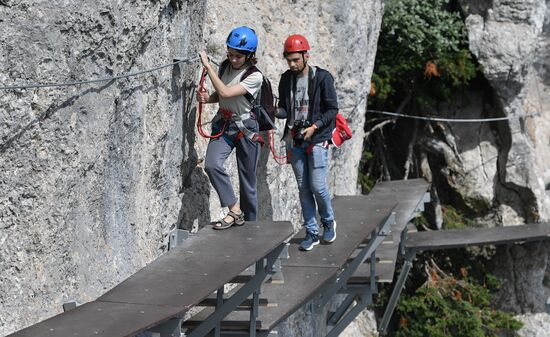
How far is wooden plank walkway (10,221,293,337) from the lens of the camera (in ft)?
21.7

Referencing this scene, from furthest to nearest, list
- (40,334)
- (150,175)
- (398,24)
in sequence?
(398,24) → (150,175) → (40,334)

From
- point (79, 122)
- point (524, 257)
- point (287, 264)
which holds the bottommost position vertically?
point (524, 257)

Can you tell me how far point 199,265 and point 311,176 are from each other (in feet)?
7.11

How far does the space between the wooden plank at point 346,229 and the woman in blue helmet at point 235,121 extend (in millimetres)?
901

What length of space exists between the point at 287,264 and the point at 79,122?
2907mm

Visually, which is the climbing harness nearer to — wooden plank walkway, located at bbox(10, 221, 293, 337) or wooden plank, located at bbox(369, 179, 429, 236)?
wooden plank walkway, located at bbox(10, 221, 293, 337)

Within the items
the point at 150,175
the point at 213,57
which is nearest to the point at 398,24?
the point at 213,57

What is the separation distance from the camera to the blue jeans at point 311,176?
9.83 m

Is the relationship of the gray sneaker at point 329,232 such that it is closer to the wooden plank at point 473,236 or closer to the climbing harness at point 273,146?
the climbing harness at point 273,146

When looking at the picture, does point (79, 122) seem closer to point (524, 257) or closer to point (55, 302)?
point (55, 302)

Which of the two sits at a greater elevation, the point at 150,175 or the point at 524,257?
the point at 150,175

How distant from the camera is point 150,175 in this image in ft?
28.6

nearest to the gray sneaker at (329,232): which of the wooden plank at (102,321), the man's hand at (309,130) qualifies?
the man's hand at (309,130)

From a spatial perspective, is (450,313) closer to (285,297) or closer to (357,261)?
(357,261)
